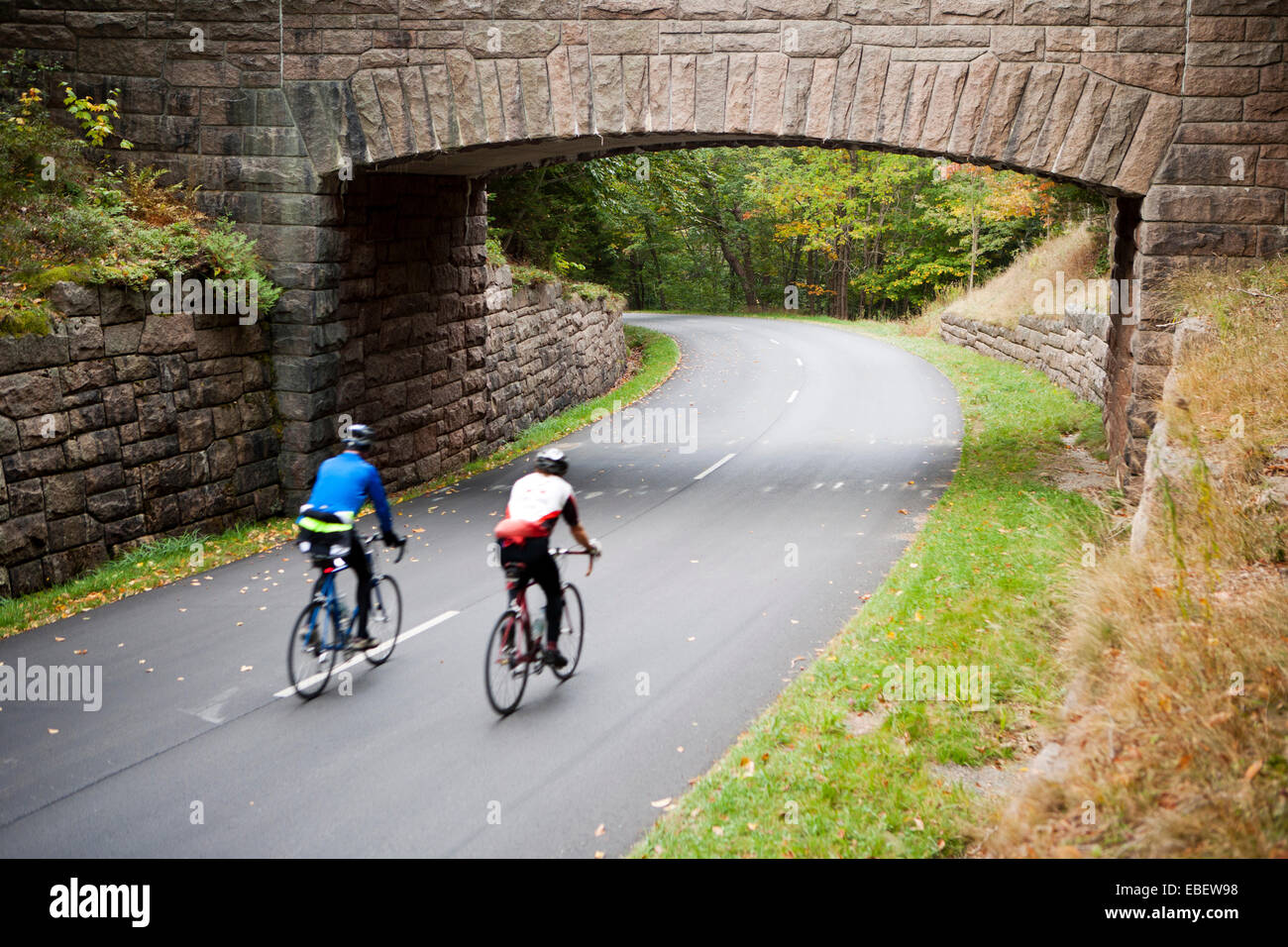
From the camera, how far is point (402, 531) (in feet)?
39.2

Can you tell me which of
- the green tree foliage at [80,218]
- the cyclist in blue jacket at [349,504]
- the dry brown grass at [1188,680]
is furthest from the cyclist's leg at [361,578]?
the dry brown grass at [1188,680]

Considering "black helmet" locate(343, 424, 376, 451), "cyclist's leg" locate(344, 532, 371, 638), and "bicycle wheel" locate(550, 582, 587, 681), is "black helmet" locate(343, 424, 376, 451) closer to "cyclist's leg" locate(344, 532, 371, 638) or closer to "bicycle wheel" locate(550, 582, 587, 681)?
"cyclist's leg" locate(344, 532, 371, 638)

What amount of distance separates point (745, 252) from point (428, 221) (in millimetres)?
38958

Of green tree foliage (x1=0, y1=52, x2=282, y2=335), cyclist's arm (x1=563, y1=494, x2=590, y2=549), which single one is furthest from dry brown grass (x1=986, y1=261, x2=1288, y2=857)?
green tree foliage (x1=0, y1=52, x2=282, y2=335)

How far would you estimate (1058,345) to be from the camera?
71.6ft

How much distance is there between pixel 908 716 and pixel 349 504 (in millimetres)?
4152

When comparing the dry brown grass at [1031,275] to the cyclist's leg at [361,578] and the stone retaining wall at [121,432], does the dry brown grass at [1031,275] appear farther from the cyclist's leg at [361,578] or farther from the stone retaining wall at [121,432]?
the cyclist's leg at [361,578]

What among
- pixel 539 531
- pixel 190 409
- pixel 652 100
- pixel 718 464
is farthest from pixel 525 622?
pixel 718 464

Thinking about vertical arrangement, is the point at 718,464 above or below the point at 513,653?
below

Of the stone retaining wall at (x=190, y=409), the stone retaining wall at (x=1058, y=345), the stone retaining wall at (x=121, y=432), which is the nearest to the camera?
the stone retaining wall at (x=121, y=432)

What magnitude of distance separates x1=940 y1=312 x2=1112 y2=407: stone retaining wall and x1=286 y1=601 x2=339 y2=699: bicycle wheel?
12.2 metres

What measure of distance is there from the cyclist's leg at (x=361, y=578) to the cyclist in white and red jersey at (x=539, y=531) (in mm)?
1269

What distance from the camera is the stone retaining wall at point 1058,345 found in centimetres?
1836

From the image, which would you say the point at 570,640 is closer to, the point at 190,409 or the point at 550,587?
the point at 550,587
